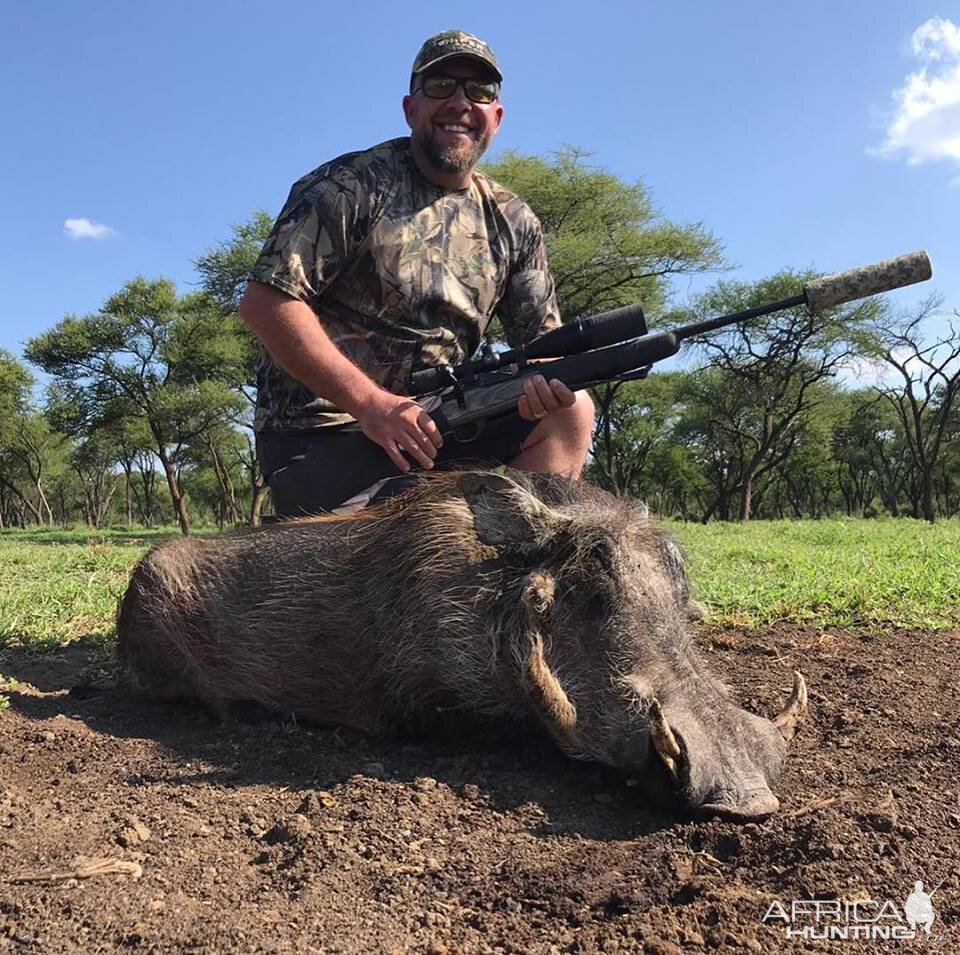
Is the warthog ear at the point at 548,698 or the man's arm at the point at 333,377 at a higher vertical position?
the man's arm at the point at 333,377

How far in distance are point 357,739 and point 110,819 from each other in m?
0.78

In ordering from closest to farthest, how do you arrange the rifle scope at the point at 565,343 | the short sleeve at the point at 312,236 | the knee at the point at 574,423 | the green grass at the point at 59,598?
1. the rifle scope at the point at 565,343
2. the short sleeve at the point at 312,236
3. the knee at the point at 574,423
4. the green grass at the point at 59,598

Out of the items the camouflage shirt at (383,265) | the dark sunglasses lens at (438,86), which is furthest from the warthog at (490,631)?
the dark sunglasses lens at (438,86)

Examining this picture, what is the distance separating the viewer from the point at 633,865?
181cm

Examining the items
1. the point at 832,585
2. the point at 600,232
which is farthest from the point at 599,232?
the point at 832,585

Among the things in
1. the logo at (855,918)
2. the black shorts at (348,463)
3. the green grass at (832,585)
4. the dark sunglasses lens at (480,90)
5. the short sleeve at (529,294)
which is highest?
the dark sunglasses lens at (480,90)

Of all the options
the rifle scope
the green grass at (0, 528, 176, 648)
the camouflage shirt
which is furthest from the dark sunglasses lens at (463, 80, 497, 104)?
the green grass at (0, 528, 176, 648)

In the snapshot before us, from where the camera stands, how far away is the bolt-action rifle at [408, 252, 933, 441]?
2.89 metres

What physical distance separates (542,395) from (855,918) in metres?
1.81

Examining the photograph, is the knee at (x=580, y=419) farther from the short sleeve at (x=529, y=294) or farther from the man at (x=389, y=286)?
the short sleeve at (x=529, y=294)

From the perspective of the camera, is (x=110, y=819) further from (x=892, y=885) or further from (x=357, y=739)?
(x=892, y=885)

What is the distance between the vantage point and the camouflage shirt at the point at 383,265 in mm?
3252

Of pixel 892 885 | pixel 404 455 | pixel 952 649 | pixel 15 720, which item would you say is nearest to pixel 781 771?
pixel 892 885

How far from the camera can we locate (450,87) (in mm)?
3445
